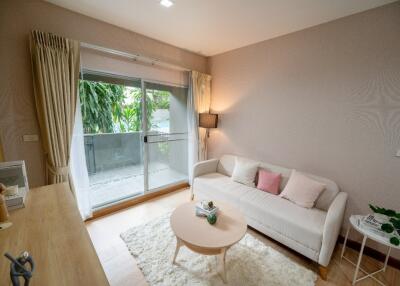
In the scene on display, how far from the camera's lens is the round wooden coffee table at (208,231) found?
4.99 ft

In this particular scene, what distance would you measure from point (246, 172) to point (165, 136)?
1.63m

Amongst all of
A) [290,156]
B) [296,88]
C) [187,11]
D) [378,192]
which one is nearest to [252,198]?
[290,156]

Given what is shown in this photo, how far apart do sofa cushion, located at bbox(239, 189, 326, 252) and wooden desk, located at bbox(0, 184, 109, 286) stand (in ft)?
5.86

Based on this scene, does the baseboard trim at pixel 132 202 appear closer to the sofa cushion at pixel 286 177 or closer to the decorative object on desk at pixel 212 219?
the sofa cushion at pixel 286 177

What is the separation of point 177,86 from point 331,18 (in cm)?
242

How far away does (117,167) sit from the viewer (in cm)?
300

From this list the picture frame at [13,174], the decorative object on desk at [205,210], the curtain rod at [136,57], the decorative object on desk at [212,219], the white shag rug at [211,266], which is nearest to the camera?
the picture frame at [13,174]

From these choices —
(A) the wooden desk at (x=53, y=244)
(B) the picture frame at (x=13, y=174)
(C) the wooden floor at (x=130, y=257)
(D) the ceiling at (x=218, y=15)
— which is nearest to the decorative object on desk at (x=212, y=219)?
(C) the wooden floor at (x=130, y=257)

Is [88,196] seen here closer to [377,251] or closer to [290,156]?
[290,156]

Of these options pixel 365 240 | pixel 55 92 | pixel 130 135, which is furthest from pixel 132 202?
pixel 365 240

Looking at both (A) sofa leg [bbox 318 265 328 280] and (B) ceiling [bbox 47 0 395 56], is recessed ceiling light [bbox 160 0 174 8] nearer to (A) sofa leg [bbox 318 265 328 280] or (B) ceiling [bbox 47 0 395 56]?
(B) ceiling [bbox 47 0 395 56]

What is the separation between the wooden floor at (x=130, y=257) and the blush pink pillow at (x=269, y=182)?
2.04 feet

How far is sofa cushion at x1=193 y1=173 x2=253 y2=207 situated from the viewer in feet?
8.12

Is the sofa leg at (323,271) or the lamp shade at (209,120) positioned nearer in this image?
the sofa leg at (323,271)
